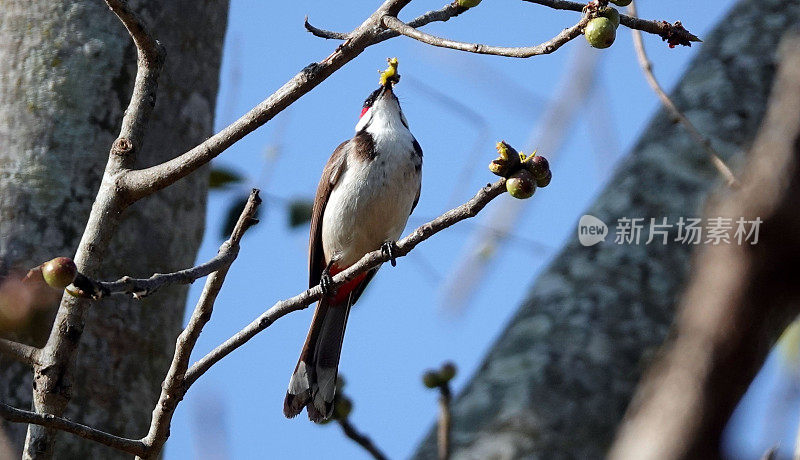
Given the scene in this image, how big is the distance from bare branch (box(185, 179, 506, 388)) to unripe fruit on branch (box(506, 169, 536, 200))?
0.04m

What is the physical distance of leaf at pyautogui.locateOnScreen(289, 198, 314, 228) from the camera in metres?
4.60

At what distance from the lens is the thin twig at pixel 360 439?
2.69 meters

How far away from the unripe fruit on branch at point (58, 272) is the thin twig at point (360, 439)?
48.0 inches

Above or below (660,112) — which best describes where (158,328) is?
below

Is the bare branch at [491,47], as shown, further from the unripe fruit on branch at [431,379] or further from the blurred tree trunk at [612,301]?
the unripe fruit on branch at [431,379]

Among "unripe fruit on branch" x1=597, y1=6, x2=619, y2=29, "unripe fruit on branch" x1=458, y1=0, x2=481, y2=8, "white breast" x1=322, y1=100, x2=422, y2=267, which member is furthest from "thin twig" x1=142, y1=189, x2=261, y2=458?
"white breast" x1=322, y1=100, x2=422, y2=267

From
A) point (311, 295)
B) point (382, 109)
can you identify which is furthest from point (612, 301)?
point (382, 109)

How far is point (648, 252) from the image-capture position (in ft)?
11.6

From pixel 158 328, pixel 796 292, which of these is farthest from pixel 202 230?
pixel 796 292

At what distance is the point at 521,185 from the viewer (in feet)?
6.10

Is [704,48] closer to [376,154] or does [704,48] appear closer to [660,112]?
[660,112]

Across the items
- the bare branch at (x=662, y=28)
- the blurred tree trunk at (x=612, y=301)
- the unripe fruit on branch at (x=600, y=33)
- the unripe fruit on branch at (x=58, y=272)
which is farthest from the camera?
the blurred tree trunk at (x=612, y=301)

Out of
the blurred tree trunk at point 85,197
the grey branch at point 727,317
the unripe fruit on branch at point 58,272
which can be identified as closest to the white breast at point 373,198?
the blurred tree trunk at point 85,197

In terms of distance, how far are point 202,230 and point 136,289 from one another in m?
1.65
